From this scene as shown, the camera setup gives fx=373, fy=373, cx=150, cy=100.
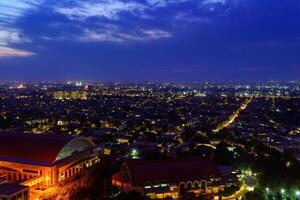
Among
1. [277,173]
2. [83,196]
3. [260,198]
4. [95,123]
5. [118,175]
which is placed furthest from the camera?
[95,123]

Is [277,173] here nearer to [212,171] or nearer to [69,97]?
[212,171]

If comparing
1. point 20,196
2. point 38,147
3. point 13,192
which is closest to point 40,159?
point 38,147

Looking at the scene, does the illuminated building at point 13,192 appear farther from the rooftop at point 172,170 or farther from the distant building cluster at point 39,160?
the rooftop at point 172,170

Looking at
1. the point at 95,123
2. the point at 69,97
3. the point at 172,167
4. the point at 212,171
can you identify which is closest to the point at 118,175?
the point at 172,167

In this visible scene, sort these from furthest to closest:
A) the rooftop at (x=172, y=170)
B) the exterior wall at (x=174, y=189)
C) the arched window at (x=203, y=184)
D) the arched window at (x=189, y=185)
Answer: the arched window at (x=203, y=184)
the arched window at (x=189, y=185)
the rooftop at (x=172, y=170)
the exterior wall at (x=174, y=189)

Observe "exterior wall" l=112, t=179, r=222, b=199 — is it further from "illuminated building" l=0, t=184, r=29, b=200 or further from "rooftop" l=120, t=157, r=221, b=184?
"illuminated building" l=0, t=184, r=29, b=200

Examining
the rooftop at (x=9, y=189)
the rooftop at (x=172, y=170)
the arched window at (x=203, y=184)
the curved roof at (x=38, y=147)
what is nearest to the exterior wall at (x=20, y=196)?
the rooftop at (x=9, y=189)

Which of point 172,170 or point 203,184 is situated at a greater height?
point 172,170

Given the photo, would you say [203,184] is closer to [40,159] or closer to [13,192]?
[40,159]
